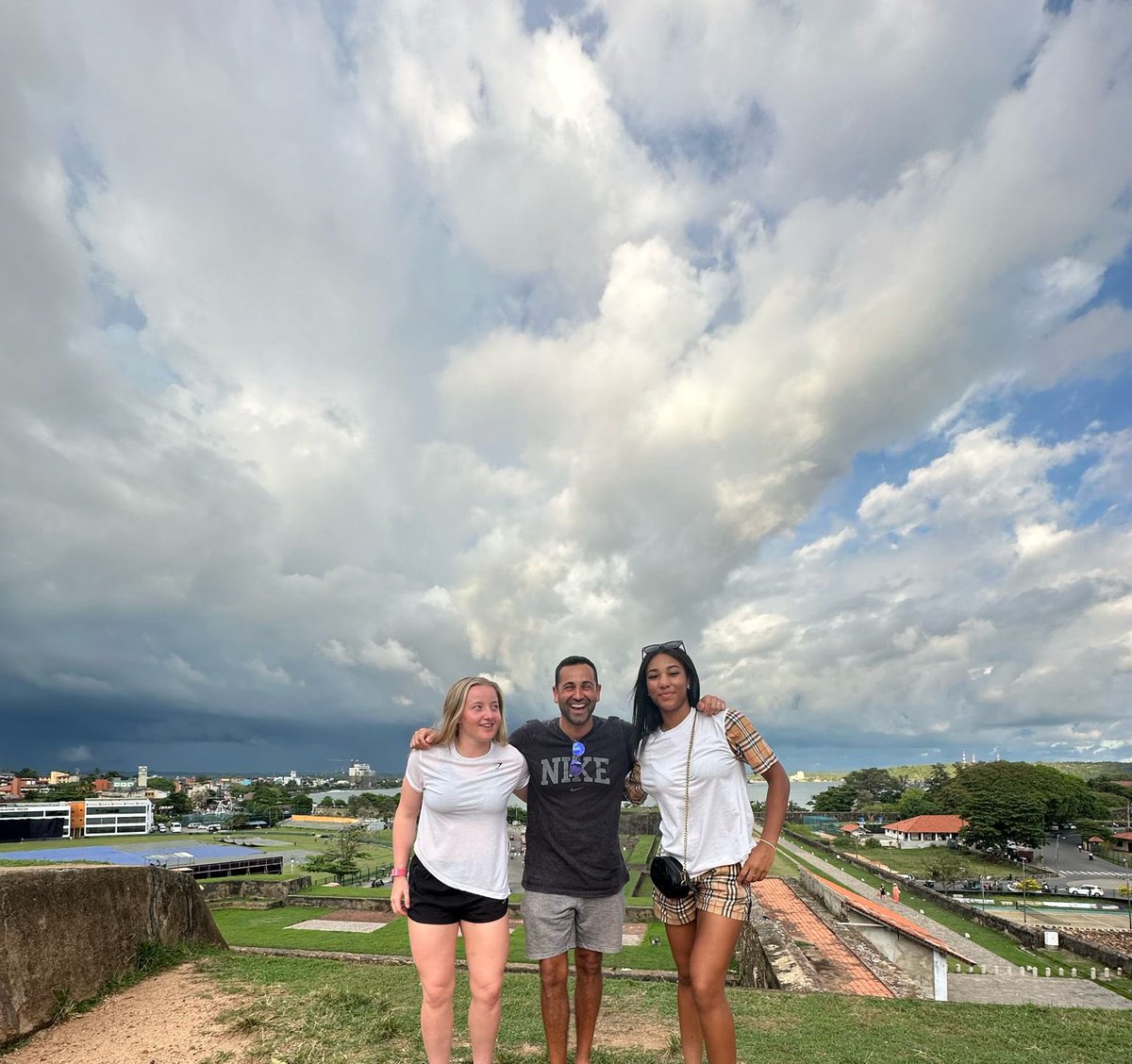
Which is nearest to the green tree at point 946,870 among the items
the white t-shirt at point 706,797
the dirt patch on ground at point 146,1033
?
the dirt patch on ground at point 146,1033

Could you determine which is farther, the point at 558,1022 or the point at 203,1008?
the point at 203,1008

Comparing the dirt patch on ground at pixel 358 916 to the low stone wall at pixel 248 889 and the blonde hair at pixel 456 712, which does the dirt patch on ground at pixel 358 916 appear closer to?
the low stone wall at pixel 248 889

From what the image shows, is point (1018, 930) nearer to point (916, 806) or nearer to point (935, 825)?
point (935, 825)

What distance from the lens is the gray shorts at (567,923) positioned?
10.7ft

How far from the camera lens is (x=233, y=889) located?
2606 cm

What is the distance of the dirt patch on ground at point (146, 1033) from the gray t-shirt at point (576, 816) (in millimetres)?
1874

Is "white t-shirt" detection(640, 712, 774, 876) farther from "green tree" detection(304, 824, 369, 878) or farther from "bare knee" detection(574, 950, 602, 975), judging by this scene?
"green tree" detection(304, 824, 369, 878)

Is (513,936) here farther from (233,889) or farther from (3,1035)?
(3,1035)

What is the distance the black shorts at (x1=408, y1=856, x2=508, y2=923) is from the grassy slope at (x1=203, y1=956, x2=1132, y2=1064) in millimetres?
1161

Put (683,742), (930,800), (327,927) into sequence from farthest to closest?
(930,800) < (327,927) < (683,742)

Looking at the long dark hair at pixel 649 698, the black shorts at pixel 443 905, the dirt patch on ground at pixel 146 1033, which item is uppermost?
the long dark hair at pixel 649 698

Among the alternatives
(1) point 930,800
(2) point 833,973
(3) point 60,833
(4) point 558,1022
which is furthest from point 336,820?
(4) point 558,1022

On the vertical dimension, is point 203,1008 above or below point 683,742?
below

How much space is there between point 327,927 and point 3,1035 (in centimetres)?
2000
